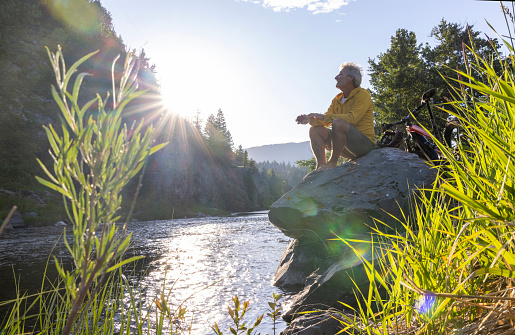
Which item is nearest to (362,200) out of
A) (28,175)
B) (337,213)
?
(337,213)

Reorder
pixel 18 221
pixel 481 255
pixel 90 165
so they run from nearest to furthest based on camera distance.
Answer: pixel 90 165
pixel 481 255
pixel 18 221

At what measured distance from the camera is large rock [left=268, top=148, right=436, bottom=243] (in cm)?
504

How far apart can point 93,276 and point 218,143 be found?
2566 inches

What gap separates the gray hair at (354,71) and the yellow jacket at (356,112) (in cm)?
20

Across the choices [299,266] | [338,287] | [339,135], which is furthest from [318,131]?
[338,287]

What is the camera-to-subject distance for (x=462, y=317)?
1.31 metres

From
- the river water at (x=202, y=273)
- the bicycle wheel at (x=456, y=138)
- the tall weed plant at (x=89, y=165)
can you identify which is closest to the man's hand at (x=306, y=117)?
the bicycle wheel at (x=456, y=138)

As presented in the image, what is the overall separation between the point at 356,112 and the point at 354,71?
0.81 metres

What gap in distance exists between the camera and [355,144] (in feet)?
19.4

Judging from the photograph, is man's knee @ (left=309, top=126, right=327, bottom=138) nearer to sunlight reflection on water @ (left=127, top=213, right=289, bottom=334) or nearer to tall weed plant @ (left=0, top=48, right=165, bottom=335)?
sunlight reflection on water @ (left=127, top=213, right=289, bottom=334)

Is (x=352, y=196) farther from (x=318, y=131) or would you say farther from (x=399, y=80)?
(x=399, y=80)

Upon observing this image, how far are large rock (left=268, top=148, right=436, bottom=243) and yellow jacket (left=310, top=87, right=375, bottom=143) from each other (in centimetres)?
57

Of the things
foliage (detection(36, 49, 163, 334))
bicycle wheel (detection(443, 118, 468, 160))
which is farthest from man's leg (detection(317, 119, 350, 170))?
foliage (detection(36, 49, 163, 334))

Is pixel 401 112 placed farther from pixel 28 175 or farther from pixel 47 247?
pixel 28 175
